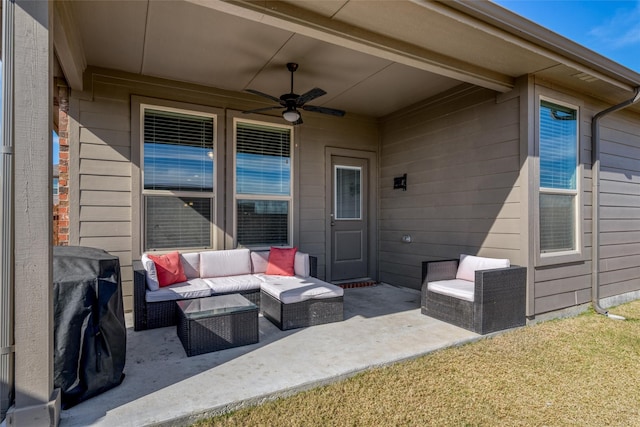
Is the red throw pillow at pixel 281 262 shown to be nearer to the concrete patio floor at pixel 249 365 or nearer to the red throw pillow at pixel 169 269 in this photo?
the concrete patio floor at pixel 249 365

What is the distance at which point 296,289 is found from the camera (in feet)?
12.8

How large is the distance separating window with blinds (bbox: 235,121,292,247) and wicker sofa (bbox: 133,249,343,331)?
1.69ft

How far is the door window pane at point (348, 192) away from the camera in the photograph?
6043 mm

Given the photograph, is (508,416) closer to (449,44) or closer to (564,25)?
(449,44)

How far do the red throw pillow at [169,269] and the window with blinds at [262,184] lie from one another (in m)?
1.07

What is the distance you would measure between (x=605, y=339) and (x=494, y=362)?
1.57 metres

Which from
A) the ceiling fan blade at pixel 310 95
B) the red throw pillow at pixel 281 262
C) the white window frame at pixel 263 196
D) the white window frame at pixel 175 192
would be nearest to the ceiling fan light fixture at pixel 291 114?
the ceiling fan blade at pixel 310 95

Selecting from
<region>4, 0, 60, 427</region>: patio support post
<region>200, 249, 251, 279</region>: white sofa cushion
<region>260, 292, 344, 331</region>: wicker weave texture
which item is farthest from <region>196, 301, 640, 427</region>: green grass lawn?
<region>200, 249, 251, 279</region>: white sofa cushion

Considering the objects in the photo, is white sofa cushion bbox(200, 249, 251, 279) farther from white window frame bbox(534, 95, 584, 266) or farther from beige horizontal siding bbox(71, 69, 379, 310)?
white window frame bbox(534, 95, 584, 266)

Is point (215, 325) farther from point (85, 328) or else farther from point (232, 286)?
point (85, 328)

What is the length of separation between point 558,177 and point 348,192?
305 centimetres

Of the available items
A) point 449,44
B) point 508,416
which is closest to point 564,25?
point 449,44

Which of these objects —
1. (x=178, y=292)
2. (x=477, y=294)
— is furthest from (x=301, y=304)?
(x=477, y=294)

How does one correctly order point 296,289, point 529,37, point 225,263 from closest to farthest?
1. point 529,37
2. point 296,289
3. point 225,263
